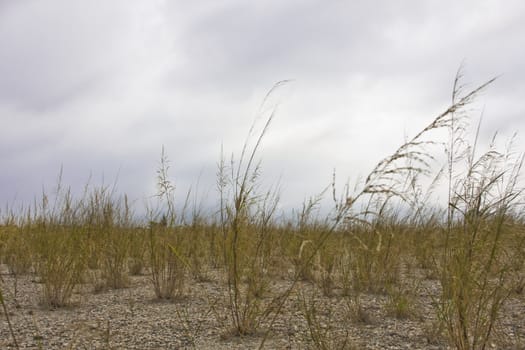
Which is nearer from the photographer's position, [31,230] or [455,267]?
[455,267]

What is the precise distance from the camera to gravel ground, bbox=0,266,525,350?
8.82 ft

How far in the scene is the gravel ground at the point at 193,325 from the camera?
2.69 m

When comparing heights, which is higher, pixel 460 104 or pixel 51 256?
pixel 460 104

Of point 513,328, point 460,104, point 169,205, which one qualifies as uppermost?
point 460,104

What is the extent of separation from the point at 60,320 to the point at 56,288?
1.44 feet

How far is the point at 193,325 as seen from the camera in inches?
121

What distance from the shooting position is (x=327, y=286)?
3861 mm

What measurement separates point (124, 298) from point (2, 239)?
110 inches

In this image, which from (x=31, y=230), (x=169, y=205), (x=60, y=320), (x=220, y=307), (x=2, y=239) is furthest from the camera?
(x=2, y=239)

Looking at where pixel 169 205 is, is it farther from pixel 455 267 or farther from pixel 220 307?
pixel 455 267

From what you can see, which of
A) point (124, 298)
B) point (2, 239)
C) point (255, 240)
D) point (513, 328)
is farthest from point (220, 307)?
point (2, 239)

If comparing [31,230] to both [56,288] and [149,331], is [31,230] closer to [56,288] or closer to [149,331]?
[56,288]

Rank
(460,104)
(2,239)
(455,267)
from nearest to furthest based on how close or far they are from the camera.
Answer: (460,104)
(455,267)
(2,239)

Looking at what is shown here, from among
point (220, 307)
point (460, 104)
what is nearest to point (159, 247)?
point (220, 307)
